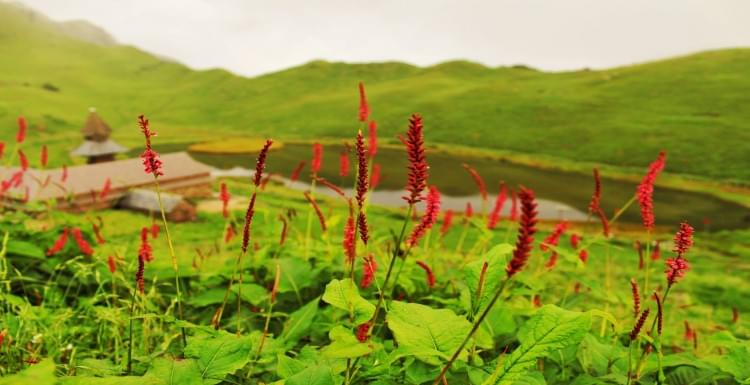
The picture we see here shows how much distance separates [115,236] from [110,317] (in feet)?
55.0

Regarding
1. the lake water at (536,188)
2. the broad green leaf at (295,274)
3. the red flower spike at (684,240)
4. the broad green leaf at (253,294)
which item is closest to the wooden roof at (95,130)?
the lake water at (536,188)

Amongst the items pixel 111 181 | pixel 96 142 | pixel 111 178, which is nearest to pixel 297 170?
pixel 111 181

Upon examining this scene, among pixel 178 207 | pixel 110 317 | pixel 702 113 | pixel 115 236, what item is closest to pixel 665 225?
pixel 178 207

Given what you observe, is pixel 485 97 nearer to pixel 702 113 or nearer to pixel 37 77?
pixel 702 113

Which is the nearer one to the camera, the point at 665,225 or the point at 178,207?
the point at 178,207

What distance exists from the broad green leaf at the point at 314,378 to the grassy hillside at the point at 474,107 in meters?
79.0

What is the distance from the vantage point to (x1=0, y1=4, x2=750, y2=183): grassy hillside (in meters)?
84.1

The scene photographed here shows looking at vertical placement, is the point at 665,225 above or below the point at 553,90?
below

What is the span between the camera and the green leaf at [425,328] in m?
1.94

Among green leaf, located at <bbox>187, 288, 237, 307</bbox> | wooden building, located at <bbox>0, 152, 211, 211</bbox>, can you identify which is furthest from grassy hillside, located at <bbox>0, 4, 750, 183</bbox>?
green leaf, located at <bbox>187, 288, 237, 307</bbox>

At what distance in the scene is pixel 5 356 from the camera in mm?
3598

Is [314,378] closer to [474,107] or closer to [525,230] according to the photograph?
[525,230]

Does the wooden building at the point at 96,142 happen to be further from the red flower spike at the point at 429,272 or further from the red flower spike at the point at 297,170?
the red flower spike at the point at 429,272

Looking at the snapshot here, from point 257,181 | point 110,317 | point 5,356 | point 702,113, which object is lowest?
point 5,356
